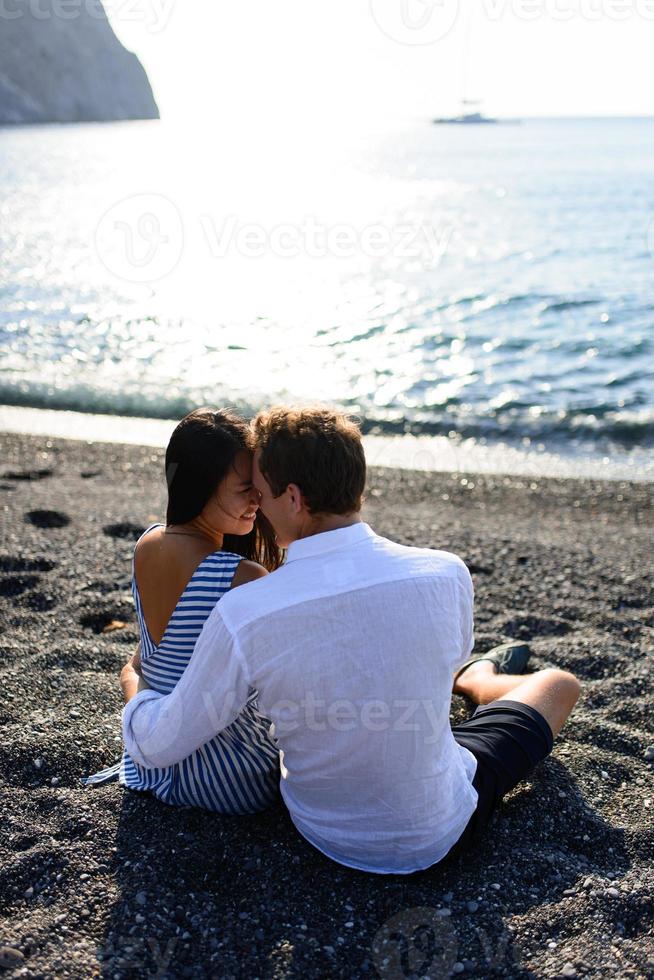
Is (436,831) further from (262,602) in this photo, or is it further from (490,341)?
(490,341)

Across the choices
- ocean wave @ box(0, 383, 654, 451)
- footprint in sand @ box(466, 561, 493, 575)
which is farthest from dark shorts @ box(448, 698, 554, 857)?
ocean wave @ box(0, 383, 654, 451)

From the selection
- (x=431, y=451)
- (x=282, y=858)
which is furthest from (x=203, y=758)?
(x=431, y=451)

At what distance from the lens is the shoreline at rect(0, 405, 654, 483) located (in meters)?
8.49

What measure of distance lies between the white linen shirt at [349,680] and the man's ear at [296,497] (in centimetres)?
9

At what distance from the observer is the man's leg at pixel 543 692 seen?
313cm

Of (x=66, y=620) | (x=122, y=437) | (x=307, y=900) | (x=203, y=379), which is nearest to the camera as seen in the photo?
(x=307, y=900)

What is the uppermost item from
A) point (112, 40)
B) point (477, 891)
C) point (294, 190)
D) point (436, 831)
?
point (112, 40)

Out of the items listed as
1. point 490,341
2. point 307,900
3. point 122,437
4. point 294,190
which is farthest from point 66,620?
point 294,190

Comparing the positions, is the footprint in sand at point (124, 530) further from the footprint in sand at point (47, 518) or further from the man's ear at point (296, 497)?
the man's ear at point (296, 497)

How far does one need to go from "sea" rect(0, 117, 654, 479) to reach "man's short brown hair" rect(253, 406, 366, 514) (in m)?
6.40

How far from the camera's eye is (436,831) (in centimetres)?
254

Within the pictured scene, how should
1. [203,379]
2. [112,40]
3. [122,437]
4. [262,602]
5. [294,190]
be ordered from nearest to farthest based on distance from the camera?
[262,602] < [122,437] < [203,379] < [294,190] < [112,40]

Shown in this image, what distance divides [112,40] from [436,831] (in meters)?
154

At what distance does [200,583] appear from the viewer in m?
2.62
